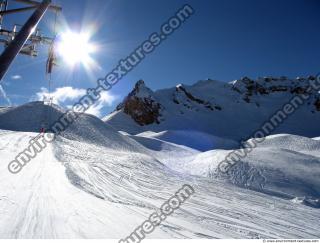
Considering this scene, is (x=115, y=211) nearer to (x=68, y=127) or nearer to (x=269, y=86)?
(x=68, y=127)

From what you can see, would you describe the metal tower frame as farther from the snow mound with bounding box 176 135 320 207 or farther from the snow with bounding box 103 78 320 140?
the snow with bounding box 103 78 320 140

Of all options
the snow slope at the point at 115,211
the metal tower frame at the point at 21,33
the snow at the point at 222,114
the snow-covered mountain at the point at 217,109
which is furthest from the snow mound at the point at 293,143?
the snow-covered mountain at the point at 217,109

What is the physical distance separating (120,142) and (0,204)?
85.6 feet

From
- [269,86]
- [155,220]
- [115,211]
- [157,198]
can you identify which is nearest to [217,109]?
[269,86]

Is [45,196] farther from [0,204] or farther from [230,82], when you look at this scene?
[230,82]

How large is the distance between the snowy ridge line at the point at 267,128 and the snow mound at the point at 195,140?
360cm

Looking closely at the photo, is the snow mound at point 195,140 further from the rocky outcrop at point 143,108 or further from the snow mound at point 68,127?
the rocky outcrop at point 143,108

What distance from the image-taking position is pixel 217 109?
108 metres

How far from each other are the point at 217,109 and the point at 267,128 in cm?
3217

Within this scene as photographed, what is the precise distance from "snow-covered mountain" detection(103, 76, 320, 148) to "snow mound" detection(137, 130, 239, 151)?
16.5 meters

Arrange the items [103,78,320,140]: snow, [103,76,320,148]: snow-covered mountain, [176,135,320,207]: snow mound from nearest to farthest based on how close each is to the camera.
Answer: [176,135,320,207]: snow mound
[103,78,320,140]: snow
[103,76,320,148]: snow-covered mountain

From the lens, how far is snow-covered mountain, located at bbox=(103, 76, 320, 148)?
91250 millimetres

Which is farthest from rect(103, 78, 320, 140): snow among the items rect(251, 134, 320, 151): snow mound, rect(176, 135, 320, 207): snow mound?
rect(176, 135, 320, 207): snow mound

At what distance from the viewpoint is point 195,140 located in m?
64.8
